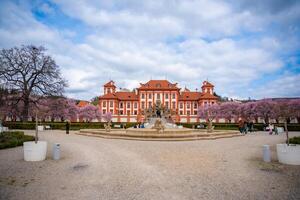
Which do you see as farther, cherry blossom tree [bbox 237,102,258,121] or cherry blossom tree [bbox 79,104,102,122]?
cherry blossom tree [bbox 79,104,102,122]

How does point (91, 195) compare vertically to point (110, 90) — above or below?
below

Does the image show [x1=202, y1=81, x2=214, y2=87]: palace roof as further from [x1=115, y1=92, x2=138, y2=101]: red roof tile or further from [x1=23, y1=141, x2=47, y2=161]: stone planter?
[x1=23, y1=141, x2=47, y2=161]: stone planter

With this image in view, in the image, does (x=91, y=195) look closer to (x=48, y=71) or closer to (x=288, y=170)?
(x=288, y=170)

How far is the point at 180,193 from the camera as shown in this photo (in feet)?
17.2

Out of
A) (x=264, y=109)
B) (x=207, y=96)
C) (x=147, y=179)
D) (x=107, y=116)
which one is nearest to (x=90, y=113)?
(x=107, y=116)

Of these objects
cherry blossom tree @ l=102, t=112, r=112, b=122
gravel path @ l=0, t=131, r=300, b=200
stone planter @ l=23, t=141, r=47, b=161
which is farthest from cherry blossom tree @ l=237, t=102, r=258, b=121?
stone planter @ l=23, t=141, r=47, b=161

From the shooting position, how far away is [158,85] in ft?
242

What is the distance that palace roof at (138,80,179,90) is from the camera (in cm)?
7281

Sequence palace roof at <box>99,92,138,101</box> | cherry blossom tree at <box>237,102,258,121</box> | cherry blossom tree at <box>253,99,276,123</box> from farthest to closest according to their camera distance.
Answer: palace roof at <box>99,92,138,101</box>, cherry blossom tree at <box>237,102,258,121</box>, cherry blossom tree at <box>253,99,276,123</box>

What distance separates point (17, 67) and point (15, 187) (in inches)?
1226

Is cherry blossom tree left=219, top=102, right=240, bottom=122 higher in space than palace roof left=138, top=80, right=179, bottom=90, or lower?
lower

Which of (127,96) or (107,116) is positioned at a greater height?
(127,96)

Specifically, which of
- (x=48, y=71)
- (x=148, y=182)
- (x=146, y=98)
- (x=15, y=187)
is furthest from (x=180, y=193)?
(x=146, y=98)

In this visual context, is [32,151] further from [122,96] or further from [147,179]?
[122,96]
